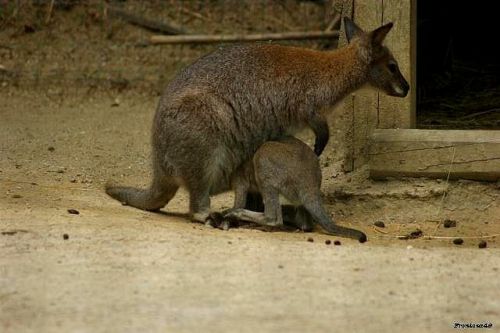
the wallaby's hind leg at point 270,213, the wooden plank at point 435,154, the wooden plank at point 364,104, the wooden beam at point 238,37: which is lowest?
the wallaby's hind leg at point 270,213

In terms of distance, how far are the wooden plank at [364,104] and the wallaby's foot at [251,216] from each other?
3.70 feet

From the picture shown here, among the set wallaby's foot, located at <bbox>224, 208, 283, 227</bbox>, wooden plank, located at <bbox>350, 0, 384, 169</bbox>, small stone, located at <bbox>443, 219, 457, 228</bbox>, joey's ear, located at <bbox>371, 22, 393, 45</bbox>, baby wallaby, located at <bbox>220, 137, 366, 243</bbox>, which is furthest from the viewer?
wooden plank, located at <bbox>350, 0, 384, 169</bbox>

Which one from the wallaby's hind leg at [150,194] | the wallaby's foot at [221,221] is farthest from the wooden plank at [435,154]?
the wallaby's hind leg at [150,194]

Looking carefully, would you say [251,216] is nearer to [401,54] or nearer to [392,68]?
[392,68]

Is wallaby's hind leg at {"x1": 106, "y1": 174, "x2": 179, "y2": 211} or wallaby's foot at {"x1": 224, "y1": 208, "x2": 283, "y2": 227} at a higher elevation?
wallaby's hind leg at {"x1": 106, "y1": 174, "x2": 179, "y2": 211}

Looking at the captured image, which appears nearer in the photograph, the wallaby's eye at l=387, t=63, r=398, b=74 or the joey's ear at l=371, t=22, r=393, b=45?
the joey's ear at l=371, t=22, r=393, b=45

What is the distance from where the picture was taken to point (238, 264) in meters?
5.36

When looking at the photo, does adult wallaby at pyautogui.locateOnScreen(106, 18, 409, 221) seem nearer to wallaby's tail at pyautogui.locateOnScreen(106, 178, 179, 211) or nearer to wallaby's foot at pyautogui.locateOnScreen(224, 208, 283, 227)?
wallaby's tail at pyautogui.locateOnScreen(106, 178, 179, 211)

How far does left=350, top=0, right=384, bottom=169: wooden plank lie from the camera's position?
24.3ft

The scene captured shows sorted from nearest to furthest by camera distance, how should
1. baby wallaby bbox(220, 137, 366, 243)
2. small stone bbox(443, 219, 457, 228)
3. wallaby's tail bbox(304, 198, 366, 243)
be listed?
1. wallaby's tail bbox(304, 198, 366, 243)
2. baby wallaby bbox(220, 137, 366, 243)
3. small stone bbox(443, 219, 457, 228)

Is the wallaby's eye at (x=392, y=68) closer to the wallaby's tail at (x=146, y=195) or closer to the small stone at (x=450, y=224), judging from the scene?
the small stone at (x=450, y=224)

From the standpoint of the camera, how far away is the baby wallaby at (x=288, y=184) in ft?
22.0

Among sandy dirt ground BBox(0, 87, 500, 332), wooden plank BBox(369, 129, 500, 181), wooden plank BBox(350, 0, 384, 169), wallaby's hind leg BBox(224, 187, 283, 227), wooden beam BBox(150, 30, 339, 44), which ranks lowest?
sandy dirt ground BBox(0, 87, 500, 332)

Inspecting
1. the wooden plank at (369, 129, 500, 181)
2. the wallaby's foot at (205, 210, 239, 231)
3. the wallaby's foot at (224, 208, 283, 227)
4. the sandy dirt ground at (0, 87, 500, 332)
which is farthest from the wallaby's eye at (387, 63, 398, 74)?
the wallaby's foot at (205, 210, 239, 231)
